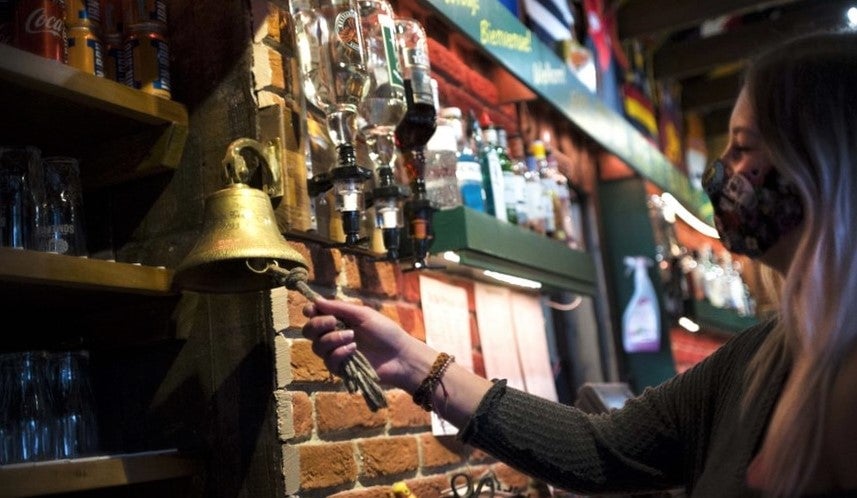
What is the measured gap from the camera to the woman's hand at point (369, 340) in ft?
4.74

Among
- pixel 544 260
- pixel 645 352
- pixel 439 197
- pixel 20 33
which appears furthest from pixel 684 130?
pixel 20 33

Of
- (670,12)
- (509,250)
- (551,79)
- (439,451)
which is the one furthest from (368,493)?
(670,12)

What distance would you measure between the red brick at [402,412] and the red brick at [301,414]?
40 cm

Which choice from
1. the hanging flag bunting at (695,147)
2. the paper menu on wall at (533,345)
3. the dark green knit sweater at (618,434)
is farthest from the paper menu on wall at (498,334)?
the hanging flag bunting at (695,147)

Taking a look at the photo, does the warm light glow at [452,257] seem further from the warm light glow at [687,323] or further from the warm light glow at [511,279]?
the warm light glow at [687,323]

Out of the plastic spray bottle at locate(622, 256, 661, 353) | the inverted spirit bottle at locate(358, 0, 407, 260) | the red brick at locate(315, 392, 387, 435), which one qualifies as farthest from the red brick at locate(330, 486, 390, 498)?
the plastic spray bottle at locate(622, 256, 661, 353)

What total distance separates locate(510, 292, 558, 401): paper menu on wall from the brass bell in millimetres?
1642

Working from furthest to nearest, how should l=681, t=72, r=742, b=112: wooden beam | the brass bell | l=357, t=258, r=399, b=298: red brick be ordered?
l=681, t=72, r=742, b=112: wooden beam → l=357, t=258, r=399, b=298: red brick → the brass bell

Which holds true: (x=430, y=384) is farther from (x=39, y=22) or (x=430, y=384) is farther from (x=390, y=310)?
(x=39, y=22)

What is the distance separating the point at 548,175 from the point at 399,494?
151cm

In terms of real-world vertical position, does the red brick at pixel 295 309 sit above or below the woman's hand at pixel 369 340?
above

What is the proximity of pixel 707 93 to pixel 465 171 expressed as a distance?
457 cm

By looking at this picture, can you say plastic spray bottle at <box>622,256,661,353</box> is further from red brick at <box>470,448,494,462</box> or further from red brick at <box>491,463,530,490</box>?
red brick at <box>470,448,494,462</box>

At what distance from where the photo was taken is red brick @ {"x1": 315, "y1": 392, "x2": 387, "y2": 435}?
76.3 inches
